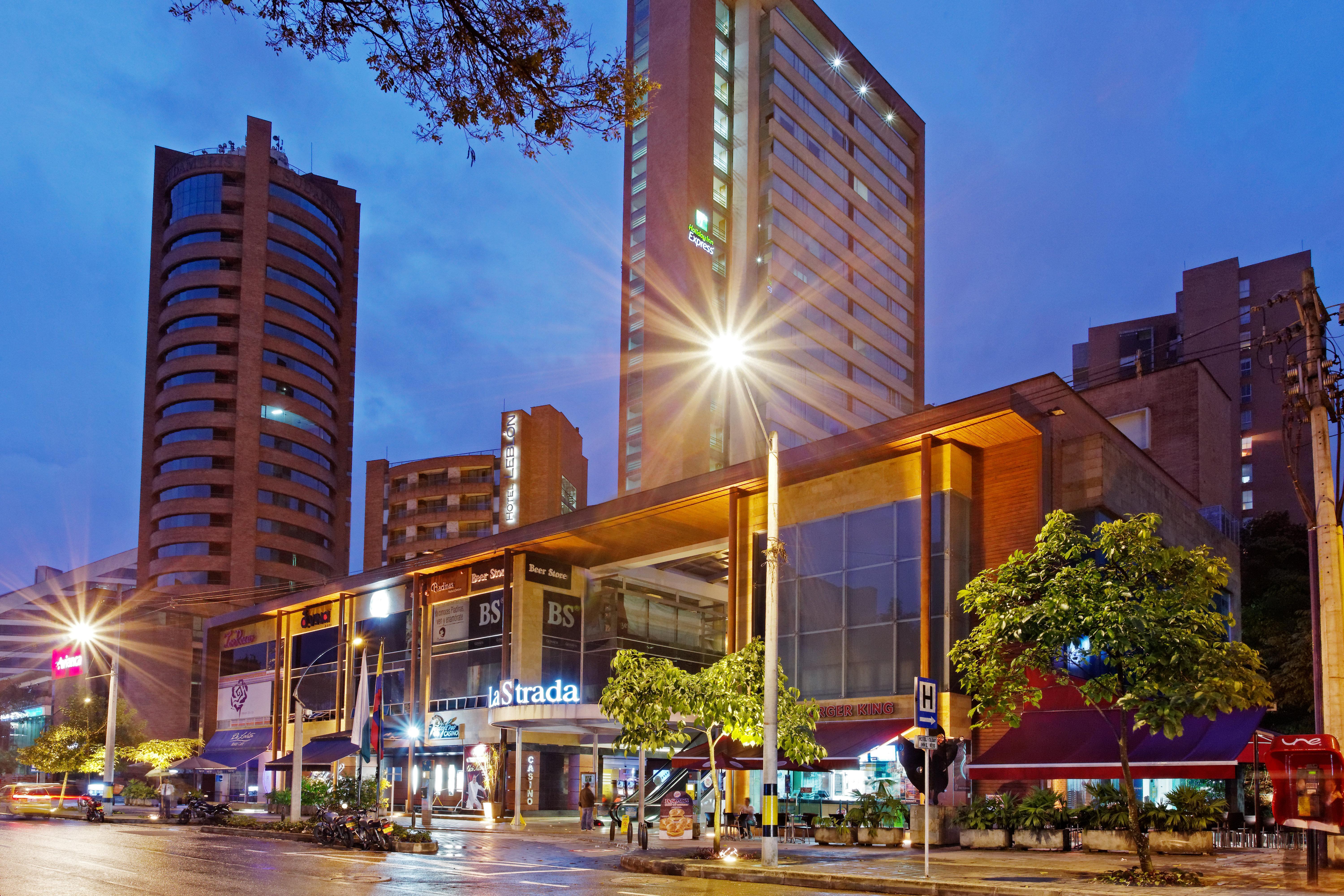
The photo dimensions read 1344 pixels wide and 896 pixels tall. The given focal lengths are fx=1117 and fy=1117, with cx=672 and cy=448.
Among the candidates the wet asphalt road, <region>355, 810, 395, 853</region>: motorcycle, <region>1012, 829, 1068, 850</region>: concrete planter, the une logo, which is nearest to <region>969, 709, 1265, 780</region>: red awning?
<region>1012, 829, 1068, 850</region>: concrete planter

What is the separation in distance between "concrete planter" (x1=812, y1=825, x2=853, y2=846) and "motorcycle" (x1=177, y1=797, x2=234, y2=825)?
2424 centimetres

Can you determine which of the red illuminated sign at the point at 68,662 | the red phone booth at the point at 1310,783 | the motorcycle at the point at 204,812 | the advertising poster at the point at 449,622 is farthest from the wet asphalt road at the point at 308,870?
the red illuminated sign at the point at 68,662

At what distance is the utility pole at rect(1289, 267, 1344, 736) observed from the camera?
1952cm

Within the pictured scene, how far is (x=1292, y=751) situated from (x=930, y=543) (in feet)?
51.9

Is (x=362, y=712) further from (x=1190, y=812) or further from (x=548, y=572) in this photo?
(x=1190, y=812)

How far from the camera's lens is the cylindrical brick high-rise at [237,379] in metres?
107

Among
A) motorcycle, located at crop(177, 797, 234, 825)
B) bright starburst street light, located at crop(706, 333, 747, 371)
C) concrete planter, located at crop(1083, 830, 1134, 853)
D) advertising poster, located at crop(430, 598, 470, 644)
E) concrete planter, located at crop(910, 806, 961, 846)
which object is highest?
bright starburst street light, located at crop(706, 333, 747, 371)

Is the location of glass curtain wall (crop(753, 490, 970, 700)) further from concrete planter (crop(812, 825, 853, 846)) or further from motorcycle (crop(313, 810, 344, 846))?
motorcycle (crop(313, 810, 344, 846))

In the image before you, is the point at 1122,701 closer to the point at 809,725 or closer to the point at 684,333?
the point at 809,725

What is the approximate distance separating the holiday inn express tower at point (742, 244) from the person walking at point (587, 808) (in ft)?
165

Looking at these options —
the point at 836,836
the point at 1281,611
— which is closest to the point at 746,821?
the point at 836,836

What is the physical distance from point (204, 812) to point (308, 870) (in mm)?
25640

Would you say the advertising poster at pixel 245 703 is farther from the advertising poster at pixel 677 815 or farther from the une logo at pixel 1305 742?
the une logo at pixel 1305 742

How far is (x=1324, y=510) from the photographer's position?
2036 cm
